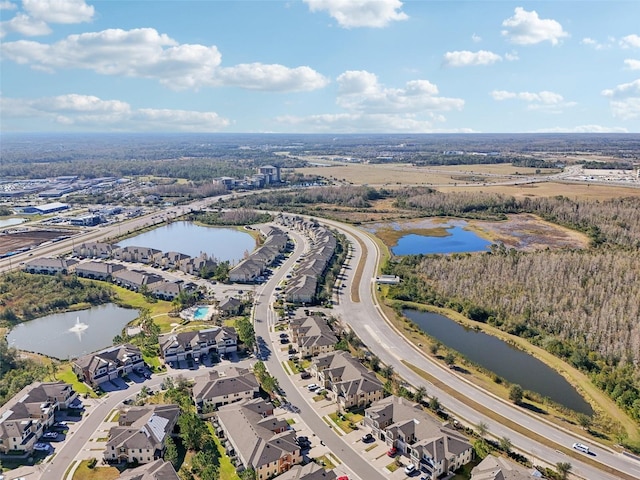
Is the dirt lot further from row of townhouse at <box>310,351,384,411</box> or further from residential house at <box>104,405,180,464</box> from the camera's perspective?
row of townhouse at <box>310,351,384,411</box>

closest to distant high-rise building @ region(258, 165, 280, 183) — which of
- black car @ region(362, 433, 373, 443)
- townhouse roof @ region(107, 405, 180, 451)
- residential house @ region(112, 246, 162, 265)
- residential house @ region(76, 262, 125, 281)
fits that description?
residential house @ region(112, 246, 162, 265)

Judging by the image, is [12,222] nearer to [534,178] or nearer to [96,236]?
[96,236]

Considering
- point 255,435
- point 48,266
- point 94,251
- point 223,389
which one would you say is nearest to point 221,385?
point 223,389

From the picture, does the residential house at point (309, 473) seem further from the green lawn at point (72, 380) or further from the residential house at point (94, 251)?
the residential house at point (94, 251)

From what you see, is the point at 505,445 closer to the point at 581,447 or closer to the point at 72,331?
the point at 581,447

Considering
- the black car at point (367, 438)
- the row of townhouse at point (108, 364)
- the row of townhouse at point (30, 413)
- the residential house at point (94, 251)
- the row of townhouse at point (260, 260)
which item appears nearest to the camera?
the row of townhouse at point (30, 413)

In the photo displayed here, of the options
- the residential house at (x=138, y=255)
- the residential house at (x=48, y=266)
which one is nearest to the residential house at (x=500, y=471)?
the residential house at (x=138, y=255)
